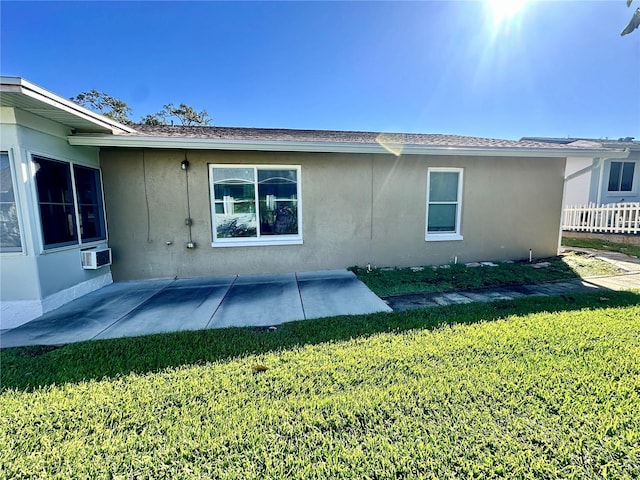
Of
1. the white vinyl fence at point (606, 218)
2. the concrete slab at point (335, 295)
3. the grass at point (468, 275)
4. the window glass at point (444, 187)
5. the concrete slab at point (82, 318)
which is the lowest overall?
the concrete slab at point (82, 318)

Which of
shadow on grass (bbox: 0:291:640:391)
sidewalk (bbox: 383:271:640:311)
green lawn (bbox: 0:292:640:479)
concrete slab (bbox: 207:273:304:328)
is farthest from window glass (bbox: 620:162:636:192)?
concrete slab (bbox: 207:273:304:328)

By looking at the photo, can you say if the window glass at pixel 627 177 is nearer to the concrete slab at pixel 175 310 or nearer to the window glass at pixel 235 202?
the window glass at pixel 235 202

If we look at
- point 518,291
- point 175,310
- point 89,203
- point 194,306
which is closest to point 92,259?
point 89,203

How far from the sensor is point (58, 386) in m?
2.73

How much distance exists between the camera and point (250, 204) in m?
6.93

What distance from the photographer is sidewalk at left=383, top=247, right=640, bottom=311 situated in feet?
16.6

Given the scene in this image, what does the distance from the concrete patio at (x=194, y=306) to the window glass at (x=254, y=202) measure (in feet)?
3.99

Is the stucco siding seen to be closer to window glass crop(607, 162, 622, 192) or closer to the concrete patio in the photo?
the concrete patio

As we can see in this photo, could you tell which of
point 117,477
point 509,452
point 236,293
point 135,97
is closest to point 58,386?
point 117,477

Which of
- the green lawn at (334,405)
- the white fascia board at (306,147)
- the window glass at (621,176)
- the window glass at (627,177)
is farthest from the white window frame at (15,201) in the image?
the window glass at (627,177)

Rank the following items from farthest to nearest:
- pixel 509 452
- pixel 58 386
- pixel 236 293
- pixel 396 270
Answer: pixel 396 270 → pixel 236 293 → pixel 58 386 → pixel 509 452

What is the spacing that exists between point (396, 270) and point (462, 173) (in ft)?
10.8

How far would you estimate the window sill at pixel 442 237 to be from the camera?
7664mm

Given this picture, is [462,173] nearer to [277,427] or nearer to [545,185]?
[545,185]
